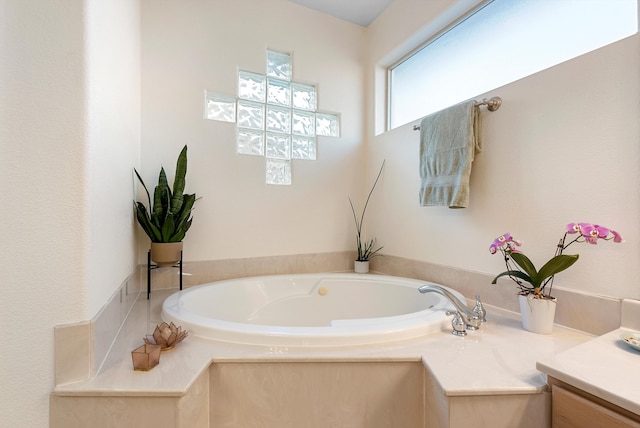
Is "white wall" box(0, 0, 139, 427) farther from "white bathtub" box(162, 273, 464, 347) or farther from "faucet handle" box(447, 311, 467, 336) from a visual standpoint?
"faucet handle" box(447, 311, 467, 336)

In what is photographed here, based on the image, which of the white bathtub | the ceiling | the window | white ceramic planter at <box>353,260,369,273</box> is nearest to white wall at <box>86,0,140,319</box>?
the white bathtub

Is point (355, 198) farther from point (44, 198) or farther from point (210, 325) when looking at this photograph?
point (44, 198)

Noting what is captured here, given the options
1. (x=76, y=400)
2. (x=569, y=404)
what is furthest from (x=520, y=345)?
(x=76, y=400)

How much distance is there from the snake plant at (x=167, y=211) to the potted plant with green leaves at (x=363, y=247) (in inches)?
52.6

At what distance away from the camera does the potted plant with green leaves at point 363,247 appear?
2309 mm

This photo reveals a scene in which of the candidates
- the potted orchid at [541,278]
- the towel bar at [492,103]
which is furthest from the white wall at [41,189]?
the towel bar at [492,103]

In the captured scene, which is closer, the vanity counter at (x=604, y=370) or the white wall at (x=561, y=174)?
the vanity counter at (x=604, y=370)

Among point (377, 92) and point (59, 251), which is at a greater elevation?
point (377, 92)

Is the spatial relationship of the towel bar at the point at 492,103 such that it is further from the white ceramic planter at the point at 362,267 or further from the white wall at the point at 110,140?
the white wall at the point at 110,140

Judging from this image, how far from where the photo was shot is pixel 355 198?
251 centimetres

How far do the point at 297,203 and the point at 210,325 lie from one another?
129 cm

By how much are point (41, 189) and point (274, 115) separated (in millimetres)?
1646

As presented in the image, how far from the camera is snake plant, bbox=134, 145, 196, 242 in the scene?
163 cm

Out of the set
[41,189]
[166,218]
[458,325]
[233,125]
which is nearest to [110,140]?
[41,189]
